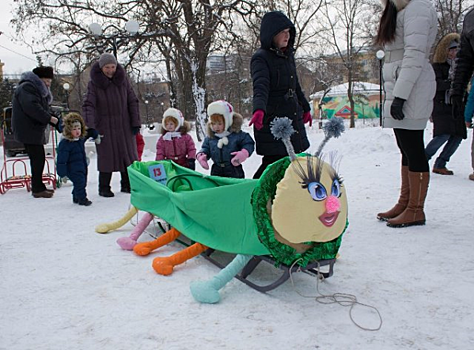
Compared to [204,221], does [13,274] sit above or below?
below

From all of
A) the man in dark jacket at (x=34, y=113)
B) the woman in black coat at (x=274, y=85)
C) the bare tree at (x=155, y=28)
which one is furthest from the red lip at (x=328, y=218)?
the bare tree at (x=155, y=28)

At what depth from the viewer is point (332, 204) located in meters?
2.11

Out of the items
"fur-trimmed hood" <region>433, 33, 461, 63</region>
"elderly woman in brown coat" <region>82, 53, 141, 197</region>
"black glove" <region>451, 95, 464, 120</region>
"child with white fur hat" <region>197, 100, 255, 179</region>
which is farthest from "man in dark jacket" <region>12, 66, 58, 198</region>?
"fur-trimmed hood" <region>433, 33, 461, 63</region>

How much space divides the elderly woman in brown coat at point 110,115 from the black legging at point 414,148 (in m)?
3.75

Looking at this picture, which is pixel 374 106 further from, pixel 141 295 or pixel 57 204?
pixel 141 295

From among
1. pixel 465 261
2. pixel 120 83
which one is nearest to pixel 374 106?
pixel 120 83

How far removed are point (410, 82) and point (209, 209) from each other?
1880 mm

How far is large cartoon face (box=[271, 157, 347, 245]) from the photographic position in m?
2.08

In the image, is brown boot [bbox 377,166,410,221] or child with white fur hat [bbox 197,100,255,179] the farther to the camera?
child with white fur hat [bbox 197,100,255,179]

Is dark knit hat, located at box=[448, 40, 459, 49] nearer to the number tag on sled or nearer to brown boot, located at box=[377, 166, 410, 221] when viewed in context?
brown boot, located at box=[377, 166, 410, 221]

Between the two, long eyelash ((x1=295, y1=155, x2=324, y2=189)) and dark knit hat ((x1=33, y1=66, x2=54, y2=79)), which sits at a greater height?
dark knit hat ((x1=33, y1=66, x2=54, y2=79))

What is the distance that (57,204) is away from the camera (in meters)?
5.38

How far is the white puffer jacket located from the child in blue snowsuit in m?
3.69

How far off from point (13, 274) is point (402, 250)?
269cm
